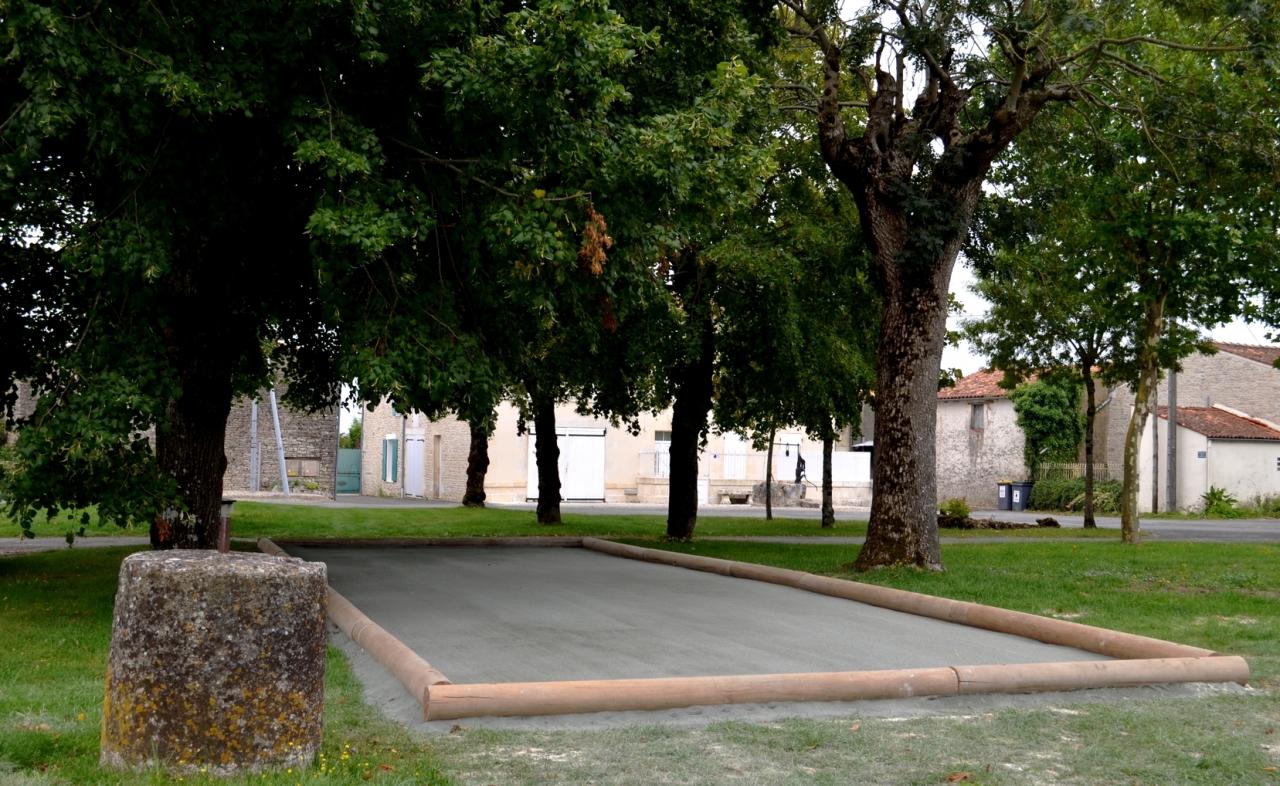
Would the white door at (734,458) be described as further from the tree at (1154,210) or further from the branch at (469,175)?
the branch at (469,175)

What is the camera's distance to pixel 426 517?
3067 centimetres

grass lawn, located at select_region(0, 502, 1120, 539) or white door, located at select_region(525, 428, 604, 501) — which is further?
white door, located at select_region(525, 428, 604, 501)

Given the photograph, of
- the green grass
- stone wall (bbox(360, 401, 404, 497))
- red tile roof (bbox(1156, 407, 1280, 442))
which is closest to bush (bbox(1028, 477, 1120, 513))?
red tile roof (bbox(1156, 407, 1280, 442))

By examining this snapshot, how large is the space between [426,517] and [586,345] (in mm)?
11959

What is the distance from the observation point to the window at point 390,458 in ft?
167

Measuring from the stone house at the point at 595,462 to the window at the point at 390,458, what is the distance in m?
0.08

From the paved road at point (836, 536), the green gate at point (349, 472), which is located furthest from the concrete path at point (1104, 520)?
the green gate at point (349, 472)

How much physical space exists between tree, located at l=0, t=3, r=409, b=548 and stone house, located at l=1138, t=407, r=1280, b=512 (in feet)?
127

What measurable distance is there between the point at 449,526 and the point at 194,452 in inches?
506

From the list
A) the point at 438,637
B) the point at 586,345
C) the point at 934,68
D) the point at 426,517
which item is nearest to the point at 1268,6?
the point at 934,68

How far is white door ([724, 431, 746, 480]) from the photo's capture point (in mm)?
46625

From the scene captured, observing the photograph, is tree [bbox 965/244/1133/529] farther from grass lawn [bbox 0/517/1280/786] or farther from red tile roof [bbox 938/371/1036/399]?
red tile roof [bbox 938/371/1036/399]

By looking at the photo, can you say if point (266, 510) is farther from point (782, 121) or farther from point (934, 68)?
point (934, 68)

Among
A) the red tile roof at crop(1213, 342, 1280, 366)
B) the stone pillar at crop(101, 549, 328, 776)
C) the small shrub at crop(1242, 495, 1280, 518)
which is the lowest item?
the small shrub at crop(1242, 495, 1280, 518)
